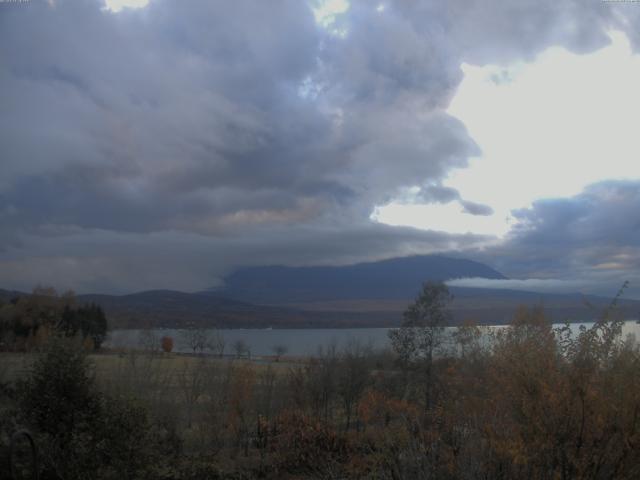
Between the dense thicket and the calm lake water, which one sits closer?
the calm lake water

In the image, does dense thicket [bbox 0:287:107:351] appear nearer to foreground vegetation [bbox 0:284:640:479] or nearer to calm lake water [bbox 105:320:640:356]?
calm lake water [bbox 105:320:640:356]

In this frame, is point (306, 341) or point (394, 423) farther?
point (306, 341)

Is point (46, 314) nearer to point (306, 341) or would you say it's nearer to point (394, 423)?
point (306, 341)

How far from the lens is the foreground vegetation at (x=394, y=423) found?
8359 mm

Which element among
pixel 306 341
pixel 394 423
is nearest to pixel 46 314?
pixel 306 341

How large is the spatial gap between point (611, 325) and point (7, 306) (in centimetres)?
8884

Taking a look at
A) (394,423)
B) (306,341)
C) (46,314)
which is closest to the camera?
(394,423)

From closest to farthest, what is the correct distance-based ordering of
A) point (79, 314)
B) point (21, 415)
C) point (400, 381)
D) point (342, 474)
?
point (21, 415) → point (342, 474) → point (400, 381) → point (79, 314)

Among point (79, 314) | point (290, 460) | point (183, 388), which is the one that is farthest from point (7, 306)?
point (290, 460)

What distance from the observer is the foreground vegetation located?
8359mm

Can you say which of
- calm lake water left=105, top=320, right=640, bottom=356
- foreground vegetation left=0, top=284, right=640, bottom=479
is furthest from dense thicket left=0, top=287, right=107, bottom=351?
foreground vegetation left=0, top=284, right=640, bottom=479

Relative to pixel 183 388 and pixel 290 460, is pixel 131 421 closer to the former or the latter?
pixel 290 460

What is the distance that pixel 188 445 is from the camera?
20594 millimetres

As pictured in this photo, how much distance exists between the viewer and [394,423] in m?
13.2
